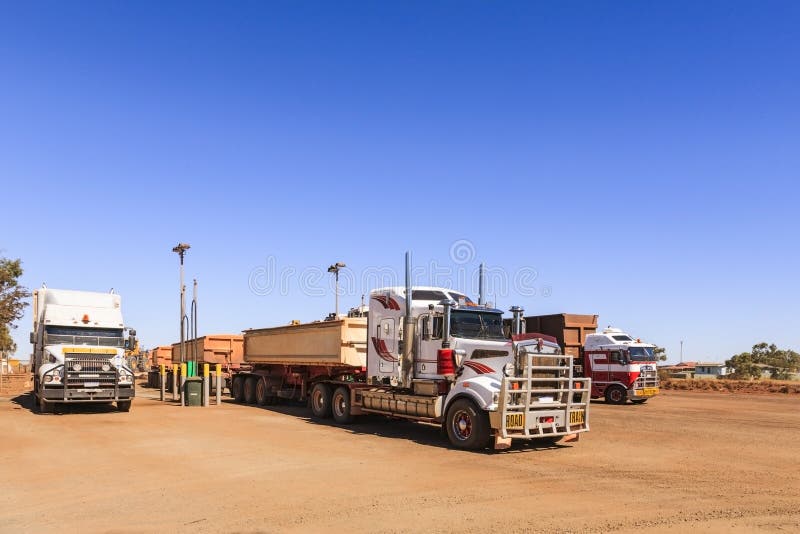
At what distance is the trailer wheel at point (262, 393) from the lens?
24359mm

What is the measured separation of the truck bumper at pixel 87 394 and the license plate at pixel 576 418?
13.5m

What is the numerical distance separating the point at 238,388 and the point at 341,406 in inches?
370

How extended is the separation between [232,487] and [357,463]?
9.05 ft

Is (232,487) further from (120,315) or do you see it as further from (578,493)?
(120,315)

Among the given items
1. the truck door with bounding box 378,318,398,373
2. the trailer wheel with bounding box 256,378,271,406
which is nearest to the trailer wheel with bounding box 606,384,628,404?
the trailer wheel with bounding box 256,378,271,406

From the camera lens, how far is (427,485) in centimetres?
962

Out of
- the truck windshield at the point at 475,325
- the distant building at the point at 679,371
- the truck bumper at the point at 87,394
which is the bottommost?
the distant building at the point at 679,371

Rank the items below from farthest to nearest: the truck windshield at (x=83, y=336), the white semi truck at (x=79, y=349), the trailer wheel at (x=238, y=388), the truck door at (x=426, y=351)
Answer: the trailer wheel at (x=238, y=388)
the truck windshield at (x=83, y=336)
the white semi truck at (x=79, y=349)
the truck door at (x=426, y=351)

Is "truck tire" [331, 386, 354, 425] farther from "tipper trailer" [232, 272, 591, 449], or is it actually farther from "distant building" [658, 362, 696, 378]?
"distant building" [658, 362, 696, 378]

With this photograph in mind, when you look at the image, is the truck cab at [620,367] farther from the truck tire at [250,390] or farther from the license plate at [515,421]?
the license plate at [515,421]

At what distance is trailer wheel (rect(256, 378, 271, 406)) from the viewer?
24.4 m

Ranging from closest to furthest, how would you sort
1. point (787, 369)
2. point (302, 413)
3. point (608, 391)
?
1. point (302, 413)
2. point (608, 391)
3. point (787, 369)

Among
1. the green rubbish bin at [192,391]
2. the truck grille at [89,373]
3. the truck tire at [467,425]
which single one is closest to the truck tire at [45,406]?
the truck grille at [89,373]

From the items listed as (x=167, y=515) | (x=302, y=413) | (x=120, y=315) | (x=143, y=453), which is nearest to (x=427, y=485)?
(x=167, y=515)
